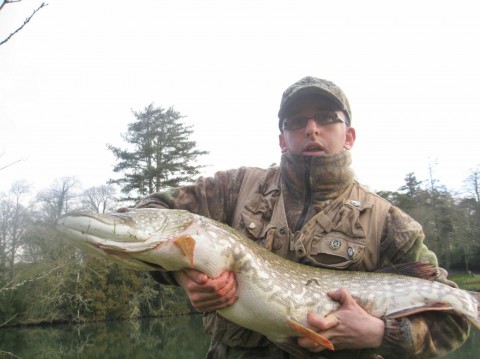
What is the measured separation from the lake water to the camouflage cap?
12.1 meters

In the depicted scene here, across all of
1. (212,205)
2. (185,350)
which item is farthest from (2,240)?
(212,205)

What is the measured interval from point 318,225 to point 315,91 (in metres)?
1.10

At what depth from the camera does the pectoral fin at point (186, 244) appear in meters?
2.59

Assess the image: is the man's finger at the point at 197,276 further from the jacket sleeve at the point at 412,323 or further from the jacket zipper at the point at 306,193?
the jacket sleeve at the point at 412,323

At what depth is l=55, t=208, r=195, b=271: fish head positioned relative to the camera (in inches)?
99.1

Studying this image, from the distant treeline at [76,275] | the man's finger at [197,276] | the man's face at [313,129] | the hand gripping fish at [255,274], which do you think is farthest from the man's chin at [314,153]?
the distant treeline at [76,275]

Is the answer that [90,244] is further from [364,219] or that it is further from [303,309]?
[364,219]

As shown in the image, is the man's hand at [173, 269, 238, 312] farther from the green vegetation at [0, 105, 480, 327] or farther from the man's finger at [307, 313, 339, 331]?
the green vegetation at [0, 105, 480, 327]

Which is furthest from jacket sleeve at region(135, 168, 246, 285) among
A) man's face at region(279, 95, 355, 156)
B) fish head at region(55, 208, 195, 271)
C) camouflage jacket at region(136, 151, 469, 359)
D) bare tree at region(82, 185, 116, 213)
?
bare tree at region(82, 185, 116, 213)

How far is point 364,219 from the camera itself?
10.4 feet

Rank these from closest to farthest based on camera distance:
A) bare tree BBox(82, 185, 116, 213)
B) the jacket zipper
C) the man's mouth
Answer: the jacket zipper
the man's mouth
bare tree BBox(82, 185, 116, 213)

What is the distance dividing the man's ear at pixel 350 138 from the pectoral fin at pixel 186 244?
5.82 feet

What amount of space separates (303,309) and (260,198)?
100 cm

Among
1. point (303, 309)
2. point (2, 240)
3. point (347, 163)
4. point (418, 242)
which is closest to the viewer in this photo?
point (303, 309)
